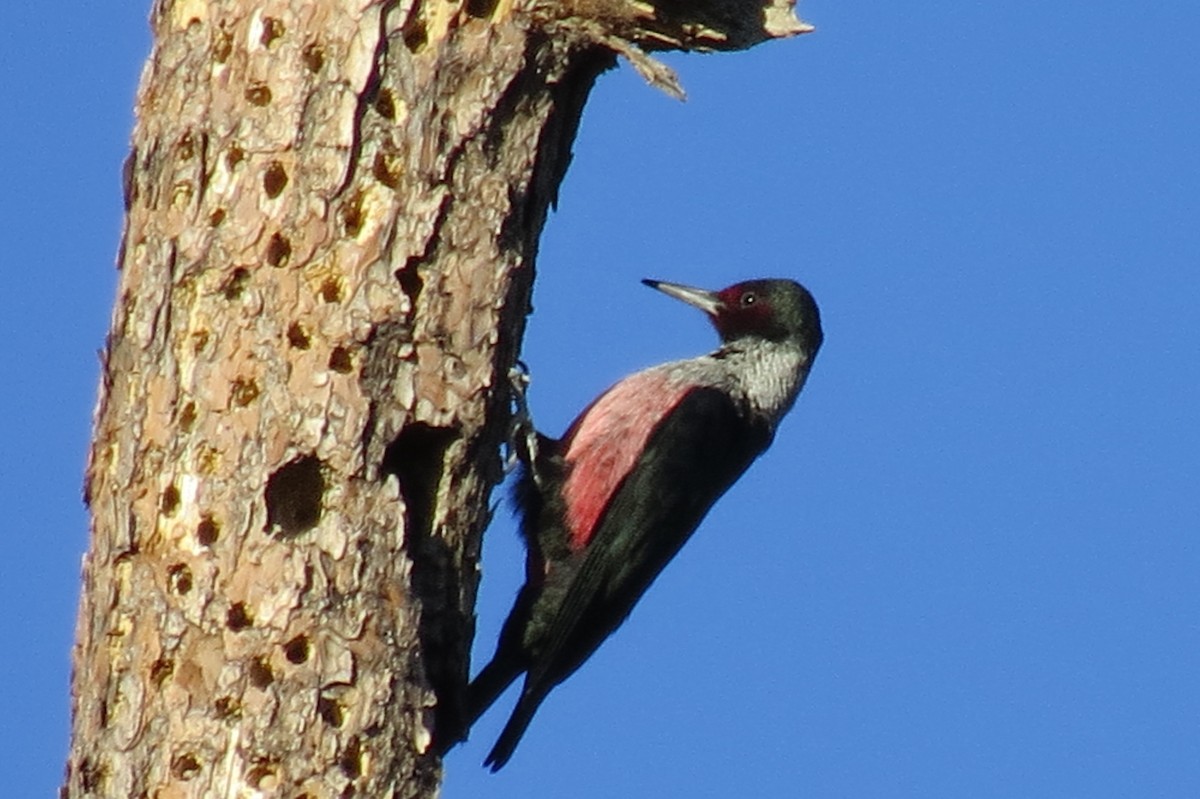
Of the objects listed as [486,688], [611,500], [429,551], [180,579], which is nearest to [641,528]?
[611,500]

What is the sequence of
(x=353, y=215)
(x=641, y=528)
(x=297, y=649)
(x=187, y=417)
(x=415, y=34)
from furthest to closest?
(x=641, y=528) < (x=415, y=34) < (x=353, y=215) < (x=187, y=417) < (x=297, y=649)

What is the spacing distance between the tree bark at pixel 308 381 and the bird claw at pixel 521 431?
371 millimetres

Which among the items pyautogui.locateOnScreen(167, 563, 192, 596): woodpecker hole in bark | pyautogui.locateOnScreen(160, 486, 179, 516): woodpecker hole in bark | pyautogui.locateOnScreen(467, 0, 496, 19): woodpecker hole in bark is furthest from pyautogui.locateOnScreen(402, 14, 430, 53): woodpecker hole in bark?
pyautogui.locateOnScreen(167, 563, 192, 596): woodpecker hole in bark

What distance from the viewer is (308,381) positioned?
4418mm

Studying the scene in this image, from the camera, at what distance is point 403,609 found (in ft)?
14.5

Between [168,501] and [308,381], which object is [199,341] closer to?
[308,381]

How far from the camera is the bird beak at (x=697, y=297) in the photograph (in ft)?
22.7

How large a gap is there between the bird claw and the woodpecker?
0.01 meters

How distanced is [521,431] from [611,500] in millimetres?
357

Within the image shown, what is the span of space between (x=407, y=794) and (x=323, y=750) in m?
0.26

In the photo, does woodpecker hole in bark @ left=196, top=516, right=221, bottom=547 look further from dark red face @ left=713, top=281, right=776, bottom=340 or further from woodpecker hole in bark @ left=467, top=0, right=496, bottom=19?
dark red face @ left=713, top=281, right=776, bottom=340

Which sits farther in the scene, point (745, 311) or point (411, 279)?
point (745, 311)

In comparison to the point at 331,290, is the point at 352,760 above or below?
below

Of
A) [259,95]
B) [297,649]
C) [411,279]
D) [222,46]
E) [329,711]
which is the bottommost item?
[329,711]
